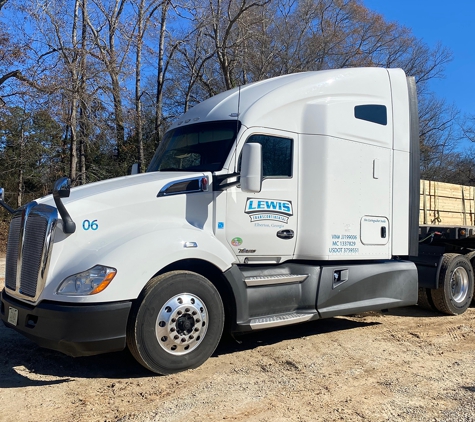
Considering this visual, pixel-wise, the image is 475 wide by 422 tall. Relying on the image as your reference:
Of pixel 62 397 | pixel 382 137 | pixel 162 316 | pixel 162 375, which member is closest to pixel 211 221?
pixel 162 316

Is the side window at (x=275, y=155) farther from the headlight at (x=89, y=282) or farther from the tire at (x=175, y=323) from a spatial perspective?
the headlight at (x=89, y=282)

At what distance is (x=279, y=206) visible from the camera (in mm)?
5641

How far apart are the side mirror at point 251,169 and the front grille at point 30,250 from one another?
1875 mm

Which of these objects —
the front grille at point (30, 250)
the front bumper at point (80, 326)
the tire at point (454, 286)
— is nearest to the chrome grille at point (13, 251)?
the front grille at point (30, 250)

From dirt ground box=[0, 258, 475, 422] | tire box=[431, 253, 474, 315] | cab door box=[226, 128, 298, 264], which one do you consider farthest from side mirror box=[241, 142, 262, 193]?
tire box=[431, 253, 474, 315]

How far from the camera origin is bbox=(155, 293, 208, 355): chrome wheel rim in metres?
4.57

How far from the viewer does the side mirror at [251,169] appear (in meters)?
5.04

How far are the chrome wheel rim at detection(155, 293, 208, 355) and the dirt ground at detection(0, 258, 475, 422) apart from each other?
0.29 meters

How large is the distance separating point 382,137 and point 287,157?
1.63 m

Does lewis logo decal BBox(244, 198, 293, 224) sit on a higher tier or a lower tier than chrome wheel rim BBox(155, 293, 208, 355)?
higher

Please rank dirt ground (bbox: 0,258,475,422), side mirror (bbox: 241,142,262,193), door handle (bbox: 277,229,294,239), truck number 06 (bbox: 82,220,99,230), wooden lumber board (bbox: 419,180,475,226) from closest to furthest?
1. dirt ground (bbox: 0,258,475,422)
2. truck number 06 (bbox: 82,220,99,230)
3. side mirror (bbox: 241,142,262,193)
4. door handle (bbox: 277,229,294,239)
5. wooden lumber board (bbox: 419,180,475,226)

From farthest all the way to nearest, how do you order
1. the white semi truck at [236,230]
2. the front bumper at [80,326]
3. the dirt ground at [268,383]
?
the white semi truck at [236,230], the front bumper at [80,326], the dirt ground at [268,383]

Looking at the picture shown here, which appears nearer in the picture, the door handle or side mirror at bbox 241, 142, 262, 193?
side mirror at bbox 241, 142, 262, 193

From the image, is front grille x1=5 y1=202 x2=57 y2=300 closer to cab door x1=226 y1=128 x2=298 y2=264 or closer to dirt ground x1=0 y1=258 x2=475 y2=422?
dirt ground x1=0 y1=258 x2=475 y2=422
